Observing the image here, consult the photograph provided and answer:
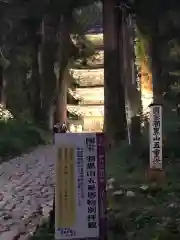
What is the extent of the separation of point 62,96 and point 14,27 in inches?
139

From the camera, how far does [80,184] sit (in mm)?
4133

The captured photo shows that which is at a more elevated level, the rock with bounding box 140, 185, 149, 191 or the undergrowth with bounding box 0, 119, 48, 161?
the undergrowth with bounding box 0, 119, 48, 161

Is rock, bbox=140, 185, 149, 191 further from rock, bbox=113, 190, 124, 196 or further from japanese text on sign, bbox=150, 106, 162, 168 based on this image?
japanese text on sign, bbox=150, 106, 162, 168

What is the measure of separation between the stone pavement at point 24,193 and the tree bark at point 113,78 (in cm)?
179

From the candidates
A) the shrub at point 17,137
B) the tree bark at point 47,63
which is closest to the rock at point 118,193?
the shrub at point 17,137

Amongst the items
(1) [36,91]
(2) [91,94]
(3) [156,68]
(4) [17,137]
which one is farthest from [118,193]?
(2) [91,94]

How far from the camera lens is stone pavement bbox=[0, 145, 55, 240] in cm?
605

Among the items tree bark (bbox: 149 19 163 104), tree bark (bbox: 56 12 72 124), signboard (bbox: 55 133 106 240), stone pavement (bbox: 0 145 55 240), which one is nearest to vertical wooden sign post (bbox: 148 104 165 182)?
stone pavement (bbox: 0 145 55 240)

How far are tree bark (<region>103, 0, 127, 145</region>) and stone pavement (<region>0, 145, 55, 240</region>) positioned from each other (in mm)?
1791

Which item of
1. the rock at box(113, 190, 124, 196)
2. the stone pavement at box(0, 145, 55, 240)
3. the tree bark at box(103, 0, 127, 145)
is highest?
the tree bark at box(103, 0, 127, 145)

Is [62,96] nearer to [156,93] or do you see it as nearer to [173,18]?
[156,93]

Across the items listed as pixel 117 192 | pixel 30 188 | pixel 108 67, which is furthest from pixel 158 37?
pixel 117 192

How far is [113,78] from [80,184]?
753 cm

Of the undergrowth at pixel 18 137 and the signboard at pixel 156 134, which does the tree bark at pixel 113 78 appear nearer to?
the undergrowth at pixel 18 137
